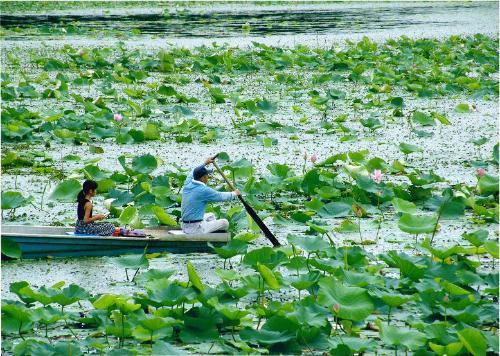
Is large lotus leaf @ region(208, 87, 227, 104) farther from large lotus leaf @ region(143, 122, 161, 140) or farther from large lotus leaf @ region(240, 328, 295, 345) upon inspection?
large lotus leaf @ region(240, 328, 295, 345)

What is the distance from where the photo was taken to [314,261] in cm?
429

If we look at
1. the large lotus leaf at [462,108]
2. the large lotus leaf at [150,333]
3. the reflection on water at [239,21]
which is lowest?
the reflection on water at [239,21]

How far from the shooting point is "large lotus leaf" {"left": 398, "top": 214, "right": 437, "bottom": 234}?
473 cm

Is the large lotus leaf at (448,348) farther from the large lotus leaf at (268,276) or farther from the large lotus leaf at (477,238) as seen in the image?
the large lotus leaf at (477,238)

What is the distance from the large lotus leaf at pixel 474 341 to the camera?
3296 millimetres

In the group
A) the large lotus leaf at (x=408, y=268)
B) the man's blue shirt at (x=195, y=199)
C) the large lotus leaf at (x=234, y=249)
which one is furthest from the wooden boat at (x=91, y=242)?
the large lotus leaf at (x=408, y=268)

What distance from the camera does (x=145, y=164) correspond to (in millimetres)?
6480

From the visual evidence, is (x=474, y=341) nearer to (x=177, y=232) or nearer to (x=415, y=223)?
(x=415, y=223)

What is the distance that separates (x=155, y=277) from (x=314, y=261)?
2.35ft

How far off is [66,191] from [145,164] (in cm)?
78

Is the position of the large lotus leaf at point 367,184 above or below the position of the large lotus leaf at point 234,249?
below

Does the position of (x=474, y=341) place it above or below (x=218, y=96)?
above

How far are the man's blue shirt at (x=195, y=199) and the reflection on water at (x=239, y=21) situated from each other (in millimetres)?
11095

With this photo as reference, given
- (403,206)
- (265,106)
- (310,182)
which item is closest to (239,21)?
(265,106)
